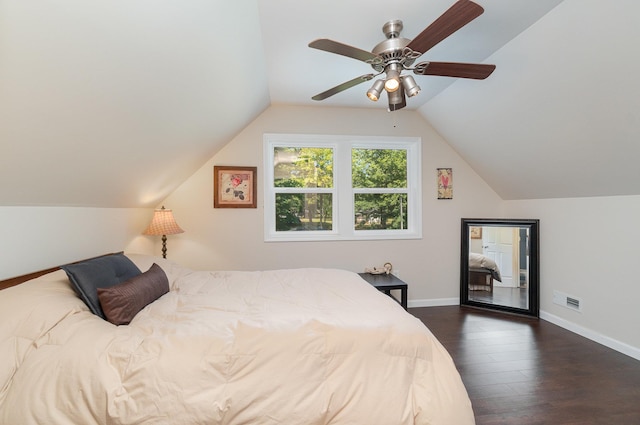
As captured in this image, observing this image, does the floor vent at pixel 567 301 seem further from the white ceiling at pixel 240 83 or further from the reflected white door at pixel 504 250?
the white ceiling at pixel 240 83

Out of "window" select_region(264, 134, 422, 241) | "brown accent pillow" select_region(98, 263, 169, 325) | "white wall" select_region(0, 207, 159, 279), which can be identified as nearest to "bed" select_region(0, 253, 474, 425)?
"brown accent pillow" select_region(98, 263, 169, 325)

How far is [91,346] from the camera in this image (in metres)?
1.21

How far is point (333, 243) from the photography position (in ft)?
12.0

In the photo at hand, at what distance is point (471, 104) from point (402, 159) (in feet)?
3.72

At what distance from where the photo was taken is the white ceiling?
1.16 m

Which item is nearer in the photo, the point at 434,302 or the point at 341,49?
the point at 341,49

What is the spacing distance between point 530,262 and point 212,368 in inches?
145

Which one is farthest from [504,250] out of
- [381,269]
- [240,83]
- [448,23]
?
[240,83]

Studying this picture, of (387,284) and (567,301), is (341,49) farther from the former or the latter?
(567,301)

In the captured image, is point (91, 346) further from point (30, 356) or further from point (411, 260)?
point (411, 260)

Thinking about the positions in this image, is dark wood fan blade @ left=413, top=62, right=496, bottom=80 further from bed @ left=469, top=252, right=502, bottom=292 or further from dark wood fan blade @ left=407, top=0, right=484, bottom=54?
bed @ left=469, top=252, right=502, bottom=292

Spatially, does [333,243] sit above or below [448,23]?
below

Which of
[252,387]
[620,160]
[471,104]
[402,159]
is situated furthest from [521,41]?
[252,387]

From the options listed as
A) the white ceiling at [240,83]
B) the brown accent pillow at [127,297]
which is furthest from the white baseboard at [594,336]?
the brown accent pillow at [127,297]
